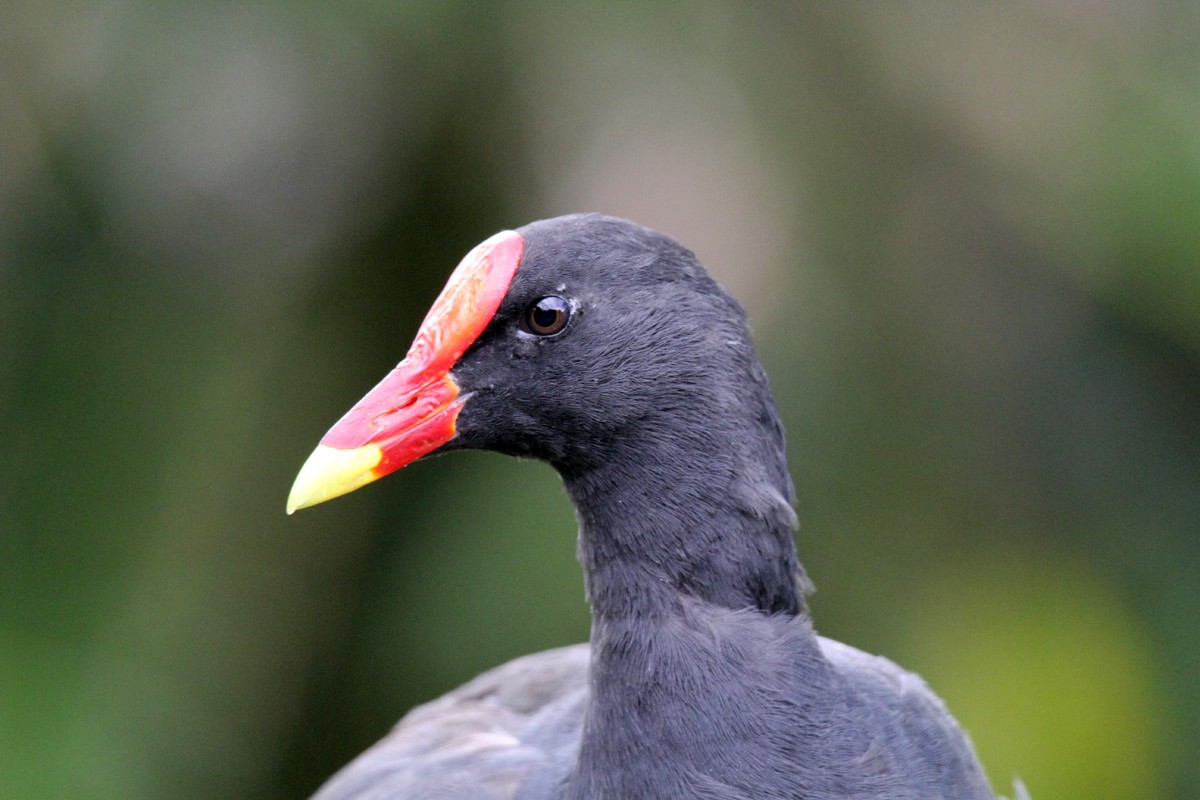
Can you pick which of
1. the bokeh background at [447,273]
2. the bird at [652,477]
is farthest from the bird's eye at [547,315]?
the bokeh background at [447,273]

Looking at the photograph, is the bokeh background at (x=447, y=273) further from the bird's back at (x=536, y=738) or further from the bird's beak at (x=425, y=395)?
the bird's beak at (x=425, y=395)

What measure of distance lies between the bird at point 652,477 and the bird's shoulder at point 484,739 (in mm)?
439

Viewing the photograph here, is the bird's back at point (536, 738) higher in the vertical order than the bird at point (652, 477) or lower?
lower

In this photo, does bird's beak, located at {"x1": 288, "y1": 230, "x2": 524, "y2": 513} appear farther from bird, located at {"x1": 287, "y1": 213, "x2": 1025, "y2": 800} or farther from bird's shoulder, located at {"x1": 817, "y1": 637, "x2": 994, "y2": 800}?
Result: bird's shoulder, located at {"x1": 817, "y1": 637, "x2": 994, "y2": 800}

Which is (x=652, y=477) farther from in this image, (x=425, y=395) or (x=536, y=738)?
(x=536, y=738)

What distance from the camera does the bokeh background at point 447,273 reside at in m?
3.58

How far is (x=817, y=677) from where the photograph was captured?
A: 2.08 meters

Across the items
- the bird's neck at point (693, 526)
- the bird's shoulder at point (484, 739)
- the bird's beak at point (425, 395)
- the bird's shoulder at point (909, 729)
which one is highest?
the bird's beak at point (425, 395)

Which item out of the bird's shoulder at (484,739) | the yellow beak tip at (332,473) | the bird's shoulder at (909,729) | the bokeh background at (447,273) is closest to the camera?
the yellow beak tip at (332,473)

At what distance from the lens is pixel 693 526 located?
2.03 metres

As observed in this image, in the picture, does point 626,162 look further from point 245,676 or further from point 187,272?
point 245,676

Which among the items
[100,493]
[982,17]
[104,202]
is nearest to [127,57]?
[104,202]

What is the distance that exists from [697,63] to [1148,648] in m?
2.19

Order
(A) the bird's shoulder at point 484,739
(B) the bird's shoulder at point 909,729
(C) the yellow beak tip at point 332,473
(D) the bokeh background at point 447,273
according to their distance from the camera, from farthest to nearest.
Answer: (D) the bokeh background at point 447,273, (A) the bird's shoulder at point 484,739, (B) the bird's shoulder at point 909,729, (C) the yellow beak tip at point 332,473
